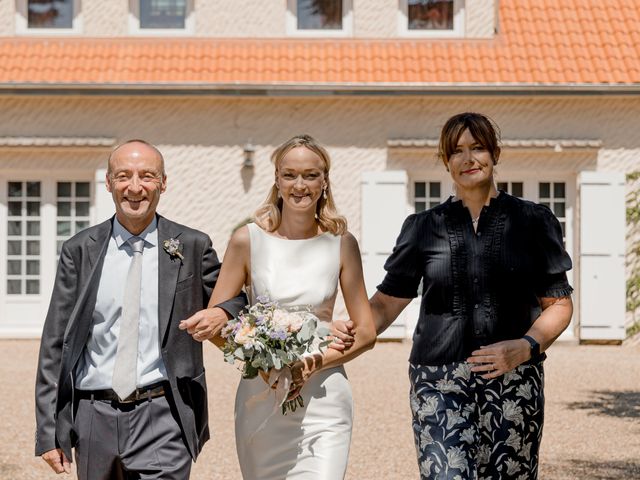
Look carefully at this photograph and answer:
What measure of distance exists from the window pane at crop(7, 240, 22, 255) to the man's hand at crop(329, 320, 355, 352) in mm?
11209

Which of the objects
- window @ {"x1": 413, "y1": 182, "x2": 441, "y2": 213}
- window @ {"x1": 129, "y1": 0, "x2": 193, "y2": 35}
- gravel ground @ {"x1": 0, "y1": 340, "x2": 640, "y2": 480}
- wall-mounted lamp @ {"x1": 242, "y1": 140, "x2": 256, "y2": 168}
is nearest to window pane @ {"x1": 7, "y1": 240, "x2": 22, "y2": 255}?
gravel ground @ {"x1": 0, "y1": 340, "x2": 640, "y2": 480}

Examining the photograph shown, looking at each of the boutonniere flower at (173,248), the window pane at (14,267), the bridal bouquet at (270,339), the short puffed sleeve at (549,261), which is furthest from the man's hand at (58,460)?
the window pane at (14,267)

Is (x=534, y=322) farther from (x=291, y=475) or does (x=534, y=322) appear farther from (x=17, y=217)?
(x=17, y=217)

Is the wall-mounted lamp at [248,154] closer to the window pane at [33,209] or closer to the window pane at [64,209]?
the window pane at [64,209]

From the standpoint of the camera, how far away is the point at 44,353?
11.2ft

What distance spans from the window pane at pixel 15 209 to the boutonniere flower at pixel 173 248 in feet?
36.0

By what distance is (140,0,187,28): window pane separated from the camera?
1468cm

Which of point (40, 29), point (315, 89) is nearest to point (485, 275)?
point (315, 89)

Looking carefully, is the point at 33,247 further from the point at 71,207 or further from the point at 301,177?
the point at 301,177

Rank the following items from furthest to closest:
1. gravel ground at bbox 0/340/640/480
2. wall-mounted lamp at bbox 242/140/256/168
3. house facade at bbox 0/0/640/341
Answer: wall-mounted lamp at bbox 242/140/256/168 → house facade at bbox 0/0/640/341 → gravel ground at bbox 0/340/640/480

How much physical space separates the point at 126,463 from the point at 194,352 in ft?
1.34

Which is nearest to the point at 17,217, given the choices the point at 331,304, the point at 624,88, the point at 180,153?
the point at 180,153

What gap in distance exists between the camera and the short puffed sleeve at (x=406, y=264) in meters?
3.68

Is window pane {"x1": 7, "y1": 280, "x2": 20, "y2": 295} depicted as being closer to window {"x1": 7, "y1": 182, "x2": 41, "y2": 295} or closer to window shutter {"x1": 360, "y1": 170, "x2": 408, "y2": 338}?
window {"x1": 7, "y1": 182, "x2": 41, "y2": 295}
